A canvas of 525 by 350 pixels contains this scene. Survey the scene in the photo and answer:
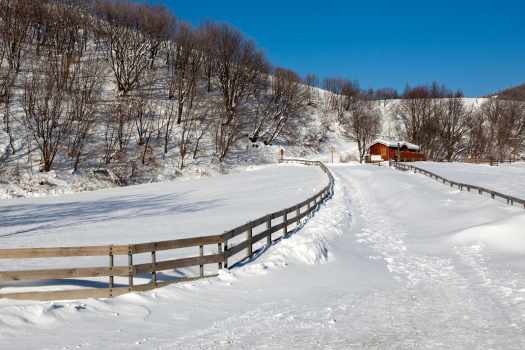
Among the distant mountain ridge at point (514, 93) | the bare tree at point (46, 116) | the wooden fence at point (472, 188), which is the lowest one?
the wooden fence at point (472, 188)

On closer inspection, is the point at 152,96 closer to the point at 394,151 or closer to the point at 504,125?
the point at 394,151

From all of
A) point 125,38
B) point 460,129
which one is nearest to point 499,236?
point 125,38

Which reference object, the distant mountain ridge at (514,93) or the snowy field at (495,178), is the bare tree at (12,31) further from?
the distant mountain ridge at (514,93)

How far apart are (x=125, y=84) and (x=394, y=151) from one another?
49.5m

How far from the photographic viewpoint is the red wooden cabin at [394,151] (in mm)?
81125

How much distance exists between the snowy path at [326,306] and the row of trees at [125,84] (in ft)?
113

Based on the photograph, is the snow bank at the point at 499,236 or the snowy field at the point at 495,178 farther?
the snowy field at the point at 495,178

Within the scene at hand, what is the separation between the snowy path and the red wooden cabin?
68068mm

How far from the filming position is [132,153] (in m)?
50.7

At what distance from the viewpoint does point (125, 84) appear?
6419cm

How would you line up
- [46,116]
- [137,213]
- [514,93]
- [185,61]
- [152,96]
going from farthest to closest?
[514,93] → [185,61] → [152,96] → [46,116] → [137,213]

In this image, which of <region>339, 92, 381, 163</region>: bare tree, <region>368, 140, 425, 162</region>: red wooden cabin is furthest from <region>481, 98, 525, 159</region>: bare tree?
<region>339, 92, 381, 163</region>: bare tree

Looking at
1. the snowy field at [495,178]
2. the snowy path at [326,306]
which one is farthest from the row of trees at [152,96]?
the snowy path at [326,306]

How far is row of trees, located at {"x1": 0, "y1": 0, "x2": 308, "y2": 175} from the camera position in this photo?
45.7m
